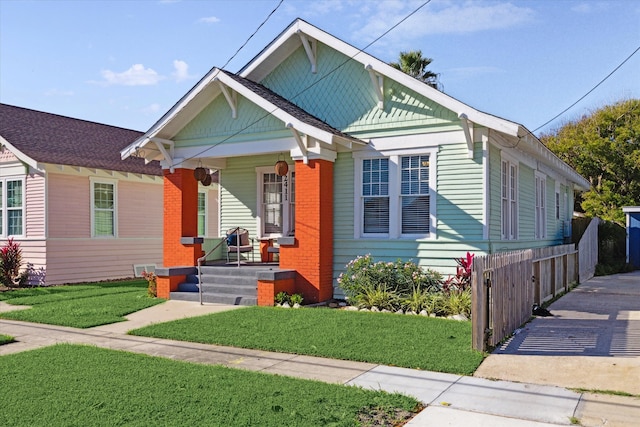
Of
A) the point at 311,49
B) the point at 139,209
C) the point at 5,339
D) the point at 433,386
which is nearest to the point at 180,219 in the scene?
the point at 311,49

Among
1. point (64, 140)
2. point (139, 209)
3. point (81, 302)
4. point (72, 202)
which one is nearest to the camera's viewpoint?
point (81, 302)

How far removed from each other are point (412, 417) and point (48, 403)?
11.4 feet

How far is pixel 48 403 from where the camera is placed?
5.57m

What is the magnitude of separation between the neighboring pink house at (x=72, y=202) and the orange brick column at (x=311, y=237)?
27.9 ft

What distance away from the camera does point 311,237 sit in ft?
41.2

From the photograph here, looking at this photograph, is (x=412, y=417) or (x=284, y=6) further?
(x=284, y=6)

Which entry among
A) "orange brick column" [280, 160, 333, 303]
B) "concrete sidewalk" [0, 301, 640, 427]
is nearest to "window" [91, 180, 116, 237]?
"orange brick column" [280, 160, 333, 303]

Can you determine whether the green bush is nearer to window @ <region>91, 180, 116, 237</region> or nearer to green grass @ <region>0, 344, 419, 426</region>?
window @ <region>91, 180, 116, 237</region>

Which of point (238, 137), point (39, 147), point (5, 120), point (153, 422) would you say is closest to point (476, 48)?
point (238, 137)

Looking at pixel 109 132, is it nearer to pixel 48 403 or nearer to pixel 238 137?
pixel 238 137

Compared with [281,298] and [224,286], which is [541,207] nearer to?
[281,298]

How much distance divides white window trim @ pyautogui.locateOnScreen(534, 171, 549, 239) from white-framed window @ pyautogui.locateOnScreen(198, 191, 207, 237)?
12.2 m

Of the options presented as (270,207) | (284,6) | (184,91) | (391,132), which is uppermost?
(284,6)

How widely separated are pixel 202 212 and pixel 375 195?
11.3 m
